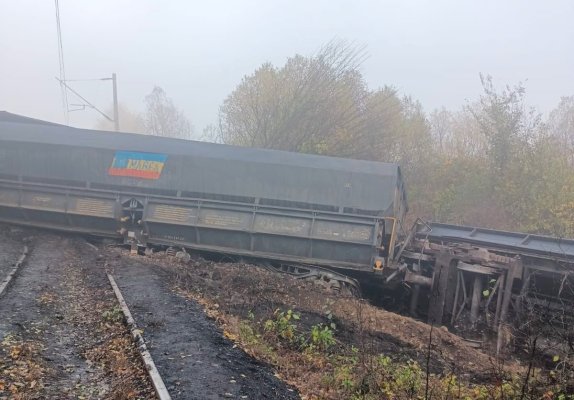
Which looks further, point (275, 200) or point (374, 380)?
point (275, 200)

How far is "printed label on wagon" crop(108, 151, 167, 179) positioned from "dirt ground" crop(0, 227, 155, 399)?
3860 millimetres

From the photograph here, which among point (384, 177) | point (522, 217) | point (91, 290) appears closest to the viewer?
point (91, 290)

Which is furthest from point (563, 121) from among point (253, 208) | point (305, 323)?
point (305, 323)

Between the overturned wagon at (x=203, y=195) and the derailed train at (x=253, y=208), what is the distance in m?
0.03

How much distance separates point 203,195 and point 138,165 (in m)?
2.08

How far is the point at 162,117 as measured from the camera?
6812cm

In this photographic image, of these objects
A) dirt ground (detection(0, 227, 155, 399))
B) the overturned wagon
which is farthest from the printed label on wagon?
dirt ground (detection(0, 227, 155, 399))

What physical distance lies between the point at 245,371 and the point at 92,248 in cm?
906

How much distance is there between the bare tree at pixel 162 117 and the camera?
216 ft

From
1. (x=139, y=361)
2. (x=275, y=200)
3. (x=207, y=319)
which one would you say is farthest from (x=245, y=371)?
(x=275, y=200)

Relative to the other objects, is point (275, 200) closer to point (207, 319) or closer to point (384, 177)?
point (384, 177)

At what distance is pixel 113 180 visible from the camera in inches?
530

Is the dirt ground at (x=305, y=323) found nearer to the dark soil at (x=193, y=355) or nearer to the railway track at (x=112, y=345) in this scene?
the dark soil at (x=193, y=355)

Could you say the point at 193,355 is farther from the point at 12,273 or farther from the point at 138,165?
the point at 138,165
